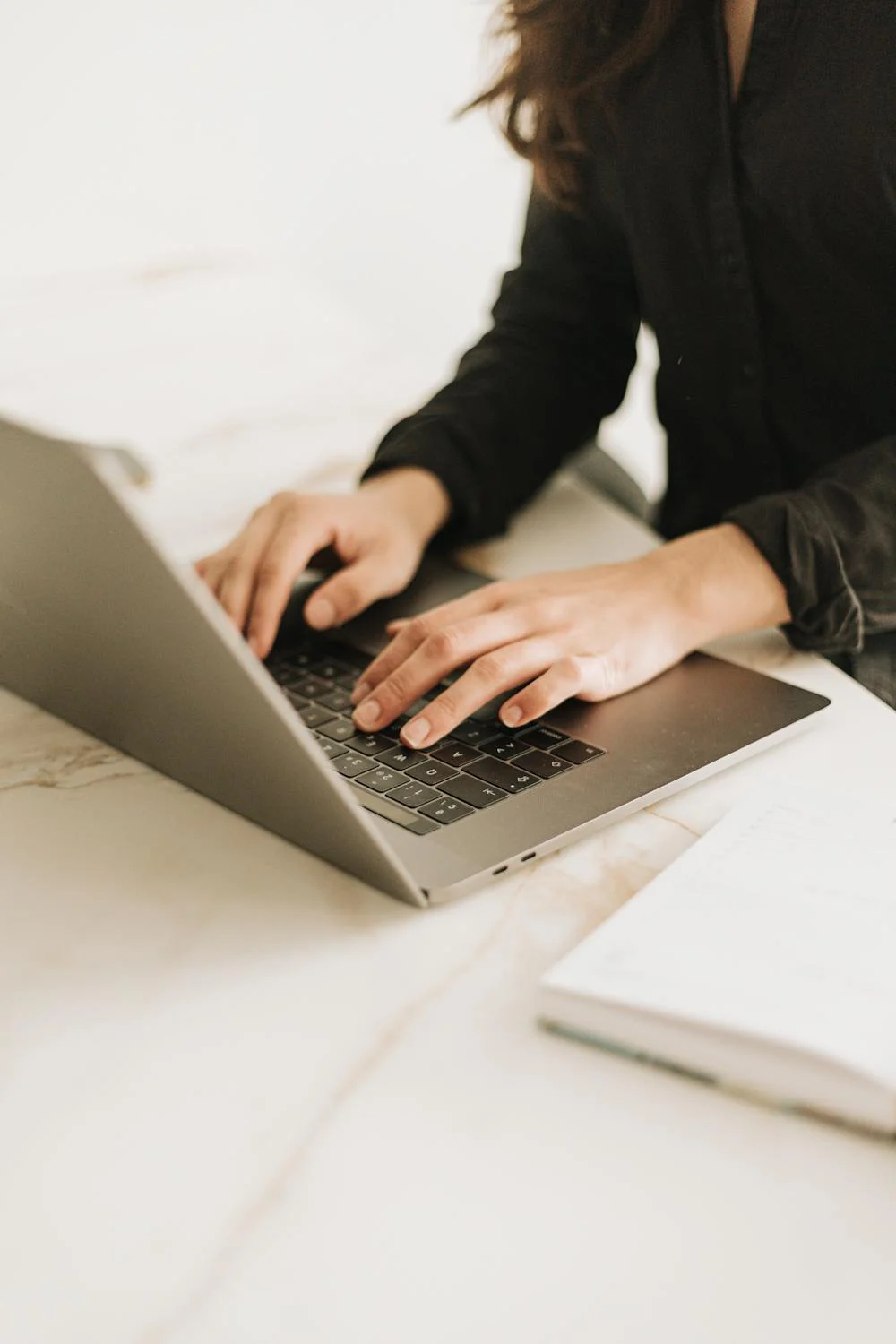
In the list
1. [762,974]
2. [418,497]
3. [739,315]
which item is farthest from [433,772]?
[739,315]

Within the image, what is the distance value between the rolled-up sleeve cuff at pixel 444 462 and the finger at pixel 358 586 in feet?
0.32

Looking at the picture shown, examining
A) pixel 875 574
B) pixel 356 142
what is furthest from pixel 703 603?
pixel 356 142

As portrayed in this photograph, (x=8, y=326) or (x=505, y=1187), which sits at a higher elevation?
(x=8, y=326)

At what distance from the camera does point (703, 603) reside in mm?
827

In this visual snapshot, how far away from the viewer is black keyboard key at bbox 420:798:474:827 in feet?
2.09

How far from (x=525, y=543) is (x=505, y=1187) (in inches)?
27.8

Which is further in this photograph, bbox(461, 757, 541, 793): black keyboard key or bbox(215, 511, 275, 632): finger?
bbox(215, 511, 275, 632): finger

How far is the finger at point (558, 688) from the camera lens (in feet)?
2.39

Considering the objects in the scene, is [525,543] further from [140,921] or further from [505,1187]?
[505,1187]

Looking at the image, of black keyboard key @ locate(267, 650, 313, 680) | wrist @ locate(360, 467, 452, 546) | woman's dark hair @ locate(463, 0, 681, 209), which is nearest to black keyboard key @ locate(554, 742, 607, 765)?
black keyboard key @ locate(267, 650, 313, 680)

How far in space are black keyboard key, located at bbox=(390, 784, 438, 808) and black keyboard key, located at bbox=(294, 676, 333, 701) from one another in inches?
5.8

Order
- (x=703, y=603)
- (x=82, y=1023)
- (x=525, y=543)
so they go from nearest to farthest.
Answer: (x=82, y=1023), (x=703, y=603), (x=525, y=543)

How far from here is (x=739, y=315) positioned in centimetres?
105

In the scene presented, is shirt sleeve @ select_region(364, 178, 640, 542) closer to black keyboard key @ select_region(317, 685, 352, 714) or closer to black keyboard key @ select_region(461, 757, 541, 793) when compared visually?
black keyboard key @ select_region(317, 685, 352, 714)
